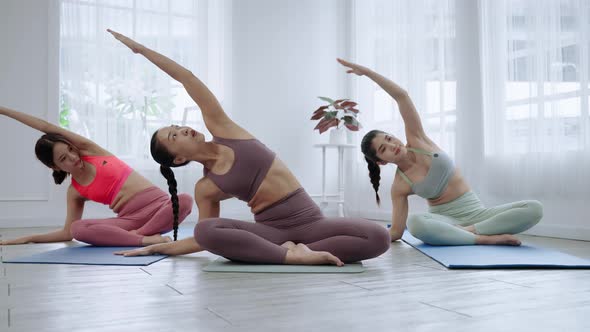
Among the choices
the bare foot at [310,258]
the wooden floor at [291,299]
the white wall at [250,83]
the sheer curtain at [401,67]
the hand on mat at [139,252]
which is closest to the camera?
the wooden floor at [291,299]

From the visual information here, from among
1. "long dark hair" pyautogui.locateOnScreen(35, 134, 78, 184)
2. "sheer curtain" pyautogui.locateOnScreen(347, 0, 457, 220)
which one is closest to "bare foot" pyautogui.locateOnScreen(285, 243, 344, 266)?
"long dark hair" pyautogui.locateOnScreen(35, 134, 78, 184)

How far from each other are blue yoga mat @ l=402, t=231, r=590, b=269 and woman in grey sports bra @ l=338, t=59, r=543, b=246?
3.5 inches

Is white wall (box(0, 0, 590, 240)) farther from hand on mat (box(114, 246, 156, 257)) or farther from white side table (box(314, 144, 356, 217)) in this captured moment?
hand on mat (box(114, 246, 156, 257))

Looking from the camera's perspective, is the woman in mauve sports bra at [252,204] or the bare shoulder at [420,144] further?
the bare shoulder at [420,144]

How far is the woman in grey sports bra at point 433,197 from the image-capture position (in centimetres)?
278

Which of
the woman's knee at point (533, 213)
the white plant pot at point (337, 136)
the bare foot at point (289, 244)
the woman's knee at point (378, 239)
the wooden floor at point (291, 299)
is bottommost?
the wooden floor at point (291, 299)

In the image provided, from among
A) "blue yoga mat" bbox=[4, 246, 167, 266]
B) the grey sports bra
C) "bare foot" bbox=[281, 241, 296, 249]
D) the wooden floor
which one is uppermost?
the grey sports bra

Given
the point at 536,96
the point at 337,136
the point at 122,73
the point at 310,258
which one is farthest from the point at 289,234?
the point at 122,73

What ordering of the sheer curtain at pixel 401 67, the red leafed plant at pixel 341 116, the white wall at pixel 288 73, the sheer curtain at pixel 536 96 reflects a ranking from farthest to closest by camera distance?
the white wall at pixel 288 73 < the red leafed plant at pixel 341 116 < the sheer curtain at pixel 401 67 < the sheer curtain at pixel 536 96

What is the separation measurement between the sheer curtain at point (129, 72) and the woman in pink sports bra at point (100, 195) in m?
1.81

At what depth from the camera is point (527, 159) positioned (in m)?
3.62

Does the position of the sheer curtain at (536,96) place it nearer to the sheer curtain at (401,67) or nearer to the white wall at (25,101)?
the sheer curtain at (401,67)

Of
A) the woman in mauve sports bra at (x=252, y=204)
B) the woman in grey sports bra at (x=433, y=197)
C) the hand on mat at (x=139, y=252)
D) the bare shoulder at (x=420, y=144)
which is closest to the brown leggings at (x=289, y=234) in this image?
the woman in mauve sports bra at (x=252, y=204)

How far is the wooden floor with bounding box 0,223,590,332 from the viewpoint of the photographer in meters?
1.26
